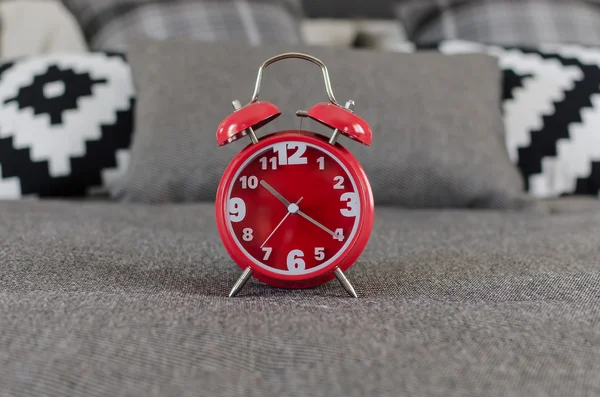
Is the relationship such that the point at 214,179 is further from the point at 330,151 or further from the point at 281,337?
the point at 281,337

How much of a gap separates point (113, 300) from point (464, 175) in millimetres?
777

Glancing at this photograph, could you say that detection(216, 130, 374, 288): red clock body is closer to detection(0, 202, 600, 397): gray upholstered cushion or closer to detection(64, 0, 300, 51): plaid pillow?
detection(0, 202, 600, 397): gray upholstered cushion

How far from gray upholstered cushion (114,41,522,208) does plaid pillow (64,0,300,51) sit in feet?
1.23

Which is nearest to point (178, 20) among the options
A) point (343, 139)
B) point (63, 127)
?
point (63, 127)

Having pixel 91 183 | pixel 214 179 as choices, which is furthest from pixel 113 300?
pixel 91 183

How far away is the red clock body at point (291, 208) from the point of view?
66cm

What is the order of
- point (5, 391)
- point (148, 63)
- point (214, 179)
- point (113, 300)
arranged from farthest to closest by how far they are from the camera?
point (148, 63), point (214, 179), point (113, 300), point (5, 391)

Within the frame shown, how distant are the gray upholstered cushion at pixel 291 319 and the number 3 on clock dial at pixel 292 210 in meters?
0.05

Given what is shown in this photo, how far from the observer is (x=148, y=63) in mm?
1259

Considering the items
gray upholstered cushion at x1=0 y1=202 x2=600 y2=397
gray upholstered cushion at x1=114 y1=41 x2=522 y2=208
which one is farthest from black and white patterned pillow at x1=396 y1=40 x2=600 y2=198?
gray upholstered cushion at x1=0 y1=202 x2=600 y2=397

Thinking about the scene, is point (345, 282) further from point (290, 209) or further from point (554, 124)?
point (554, 124)

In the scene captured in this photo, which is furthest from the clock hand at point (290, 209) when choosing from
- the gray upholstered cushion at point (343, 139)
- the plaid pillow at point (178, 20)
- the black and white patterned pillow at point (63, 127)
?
the plaid pillow at point (178, 20)

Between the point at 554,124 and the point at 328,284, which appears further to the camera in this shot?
the point at 554,124

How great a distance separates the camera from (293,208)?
0.66 metres
